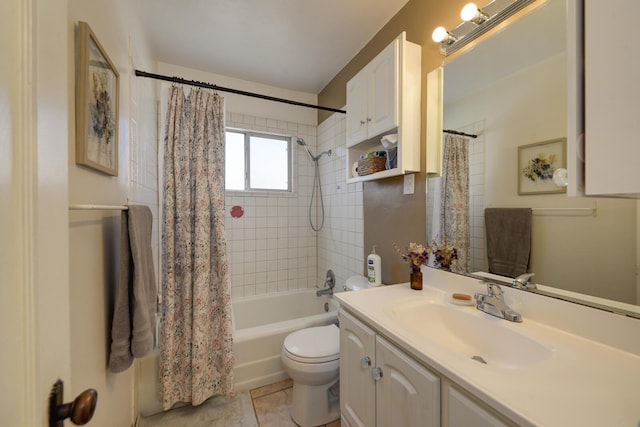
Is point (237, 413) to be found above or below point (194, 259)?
below

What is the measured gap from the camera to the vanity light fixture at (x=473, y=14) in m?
1.09

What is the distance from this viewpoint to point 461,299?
1.12m

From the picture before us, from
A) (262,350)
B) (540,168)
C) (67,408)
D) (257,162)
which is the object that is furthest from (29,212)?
(257,162)

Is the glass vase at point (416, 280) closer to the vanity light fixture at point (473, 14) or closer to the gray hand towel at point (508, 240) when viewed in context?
the gray hand towel at point (508, 240)

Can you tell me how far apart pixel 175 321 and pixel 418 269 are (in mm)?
1486

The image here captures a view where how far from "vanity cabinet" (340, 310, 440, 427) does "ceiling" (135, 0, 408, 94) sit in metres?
1.86

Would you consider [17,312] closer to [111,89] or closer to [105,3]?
[111,89]

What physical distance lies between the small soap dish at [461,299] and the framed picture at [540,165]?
0.50 m

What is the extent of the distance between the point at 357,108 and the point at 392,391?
1.58 metres

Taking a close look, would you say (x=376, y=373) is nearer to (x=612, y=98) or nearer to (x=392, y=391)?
(x=392, y=391)

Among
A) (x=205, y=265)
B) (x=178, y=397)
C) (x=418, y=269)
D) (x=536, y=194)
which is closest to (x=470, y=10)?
(x=536, y=194)

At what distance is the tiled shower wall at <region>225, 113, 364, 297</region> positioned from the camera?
2344 millimetres

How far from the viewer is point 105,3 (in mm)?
975

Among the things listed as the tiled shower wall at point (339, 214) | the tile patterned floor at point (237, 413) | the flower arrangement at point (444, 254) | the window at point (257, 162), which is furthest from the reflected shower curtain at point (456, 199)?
the window at point (257, 162)
